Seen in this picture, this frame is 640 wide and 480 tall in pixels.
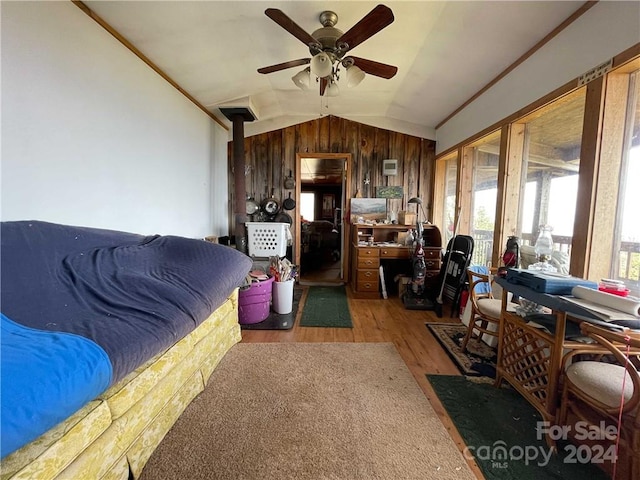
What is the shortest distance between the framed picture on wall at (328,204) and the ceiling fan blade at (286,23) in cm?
665

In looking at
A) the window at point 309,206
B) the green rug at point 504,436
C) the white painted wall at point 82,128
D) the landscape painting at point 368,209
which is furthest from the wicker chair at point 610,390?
the window at point 309,206

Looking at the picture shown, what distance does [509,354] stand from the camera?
167 cm

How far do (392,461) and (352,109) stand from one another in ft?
13.3

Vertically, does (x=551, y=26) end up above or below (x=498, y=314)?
above

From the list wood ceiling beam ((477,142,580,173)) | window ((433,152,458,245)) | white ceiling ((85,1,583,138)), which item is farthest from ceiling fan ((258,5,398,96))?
window ((433,152,458,245))

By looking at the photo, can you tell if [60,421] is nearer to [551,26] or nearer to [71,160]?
[71,160]

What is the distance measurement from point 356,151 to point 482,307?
3063 mm

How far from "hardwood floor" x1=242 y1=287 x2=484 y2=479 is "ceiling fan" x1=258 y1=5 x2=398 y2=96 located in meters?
2.24

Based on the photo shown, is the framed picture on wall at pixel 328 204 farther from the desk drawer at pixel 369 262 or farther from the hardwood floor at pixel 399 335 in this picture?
the hardwood floor at pixel 399 335

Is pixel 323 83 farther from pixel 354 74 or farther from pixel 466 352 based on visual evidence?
pixel 466 352

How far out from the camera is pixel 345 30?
2.24 meters

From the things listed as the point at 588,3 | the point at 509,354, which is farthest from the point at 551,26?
the point at 509,354

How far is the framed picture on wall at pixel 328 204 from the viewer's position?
852 cm

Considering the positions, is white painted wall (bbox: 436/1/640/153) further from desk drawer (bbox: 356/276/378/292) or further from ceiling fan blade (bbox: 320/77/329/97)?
desk drawer (bbox: 356/276/378/292)
